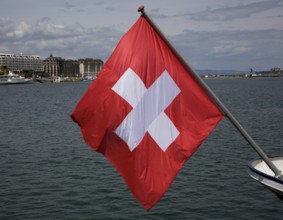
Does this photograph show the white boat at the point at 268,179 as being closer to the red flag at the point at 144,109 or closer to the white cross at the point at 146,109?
the red flag at the point at 144,109

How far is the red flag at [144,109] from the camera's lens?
25.1 ft

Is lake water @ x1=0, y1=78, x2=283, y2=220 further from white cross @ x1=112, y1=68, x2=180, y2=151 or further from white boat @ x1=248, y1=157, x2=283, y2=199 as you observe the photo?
white cross @ x1=112, y1=68, x2=180, y2=151

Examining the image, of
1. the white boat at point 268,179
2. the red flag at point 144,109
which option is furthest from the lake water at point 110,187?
the red flag at point 144,109

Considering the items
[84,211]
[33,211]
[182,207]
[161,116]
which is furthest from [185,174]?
[161,116]

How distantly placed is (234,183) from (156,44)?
41.5 feet

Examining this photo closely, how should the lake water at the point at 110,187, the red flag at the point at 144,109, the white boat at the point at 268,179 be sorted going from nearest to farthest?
the red flag at the point at 144,109 < the white boat at the point at 268,179 < the lake water at the point at 110,187

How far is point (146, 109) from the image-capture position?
25.3ft

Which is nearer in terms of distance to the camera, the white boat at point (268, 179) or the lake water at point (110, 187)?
the white boat at point (268, 179)

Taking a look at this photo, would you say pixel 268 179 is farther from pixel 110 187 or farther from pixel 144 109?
pixel 110 187

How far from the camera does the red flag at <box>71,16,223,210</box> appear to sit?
7.65 meters

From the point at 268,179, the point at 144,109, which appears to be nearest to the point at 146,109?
the point at 144,109

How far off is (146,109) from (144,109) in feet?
0.12

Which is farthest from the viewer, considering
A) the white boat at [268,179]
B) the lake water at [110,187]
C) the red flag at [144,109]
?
the lake water at [110,187]

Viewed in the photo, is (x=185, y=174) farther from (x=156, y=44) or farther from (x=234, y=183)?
(x=156, y=44)
